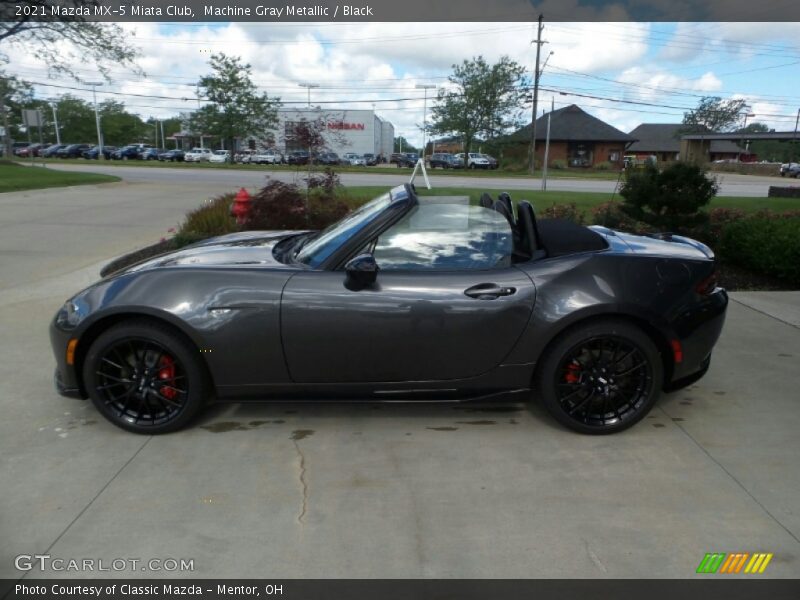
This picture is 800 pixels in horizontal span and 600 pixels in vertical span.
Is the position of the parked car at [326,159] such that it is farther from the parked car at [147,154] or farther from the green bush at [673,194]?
the parked car at [147,154]

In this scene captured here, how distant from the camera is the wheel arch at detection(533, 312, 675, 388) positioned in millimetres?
3410

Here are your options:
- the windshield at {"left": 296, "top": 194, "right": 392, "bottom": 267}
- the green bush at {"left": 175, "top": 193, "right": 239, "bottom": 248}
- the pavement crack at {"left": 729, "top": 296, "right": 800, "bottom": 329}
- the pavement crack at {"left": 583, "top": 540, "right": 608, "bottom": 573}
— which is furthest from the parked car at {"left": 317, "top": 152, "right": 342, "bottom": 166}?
the pavement crack at {"left": 583, "top": 540, "right": 608, "bottom": 573}

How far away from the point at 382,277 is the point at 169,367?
1.30 m

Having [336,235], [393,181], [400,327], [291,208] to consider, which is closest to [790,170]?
[393,181]

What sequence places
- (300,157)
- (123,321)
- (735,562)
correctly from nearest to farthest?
(735,562)
(123,321)
(300,157)

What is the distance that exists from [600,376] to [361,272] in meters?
1.49

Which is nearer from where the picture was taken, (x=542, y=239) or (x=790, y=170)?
(x=542, y=239)

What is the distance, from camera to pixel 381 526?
106 inches

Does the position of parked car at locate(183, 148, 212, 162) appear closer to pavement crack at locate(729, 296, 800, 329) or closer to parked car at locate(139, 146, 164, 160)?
parked car at locate(139, 146, 164, 160)

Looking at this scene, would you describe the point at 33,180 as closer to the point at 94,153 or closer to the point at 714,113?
the point at 94,153

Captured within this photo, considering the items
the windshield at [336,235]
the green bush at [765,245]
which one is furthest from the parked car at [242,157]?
the windshield at [336,235]

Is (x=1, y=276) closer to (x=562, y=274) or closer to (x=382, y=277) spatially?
(x=382, y=277)

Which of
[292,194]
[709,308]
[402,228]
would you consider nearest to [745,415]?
[709,308]

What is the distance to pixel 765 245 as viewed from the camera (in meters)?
7.43
